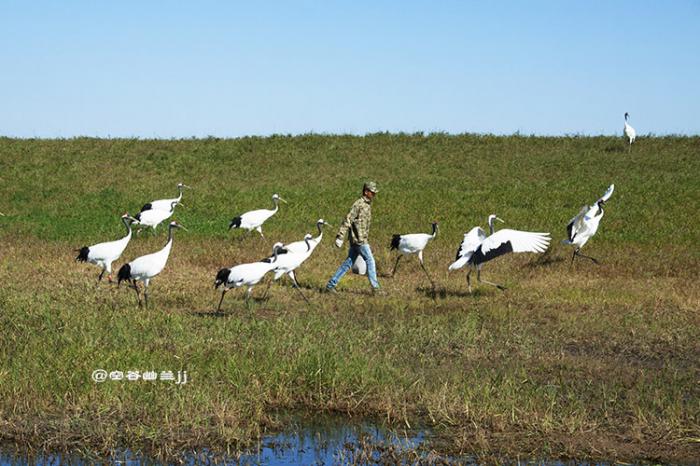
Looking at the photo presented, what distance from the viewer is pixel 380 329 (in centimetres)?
1247

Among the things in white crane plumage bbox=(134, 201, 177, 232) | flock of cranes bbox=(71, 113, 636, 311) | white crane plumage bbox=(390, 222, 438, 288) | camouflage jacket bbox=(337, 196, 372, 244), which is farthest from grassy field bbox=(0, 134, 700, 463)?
camouflage jacket bbox=(337, 196, 372, 244)

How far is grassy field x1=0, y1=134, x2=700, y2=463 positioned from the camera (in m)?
8.31

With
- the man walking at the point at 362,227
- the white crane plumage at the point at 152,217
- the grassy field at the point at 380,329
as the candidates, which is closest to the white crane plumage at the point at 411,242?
the grassy field at the point at 380,329

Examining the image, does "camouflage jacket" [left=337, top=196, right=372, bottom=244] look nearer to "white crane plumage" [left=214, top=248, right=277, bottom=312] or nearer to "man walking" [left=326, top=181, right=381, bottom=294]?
"man walking" [left=326, top=181, right=381, bottom=294]

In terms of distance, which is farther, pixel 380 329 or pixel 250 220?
pixel 250 220

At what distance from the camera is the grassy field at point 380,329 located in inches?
327

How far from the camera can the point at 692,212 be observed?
80.1 ft

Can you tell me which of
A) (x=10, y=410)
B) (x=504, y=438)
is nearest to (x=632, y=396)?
(x=504, y=438)

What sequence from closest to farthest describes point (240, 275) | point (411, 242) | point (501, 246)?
1. point (240, 275)
2. point (501, 246)
3. point (411, 242)

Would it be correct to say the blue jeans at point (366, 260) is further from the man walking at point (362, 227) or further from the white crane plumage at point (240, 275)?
the white crane plumage at point (240, 275)

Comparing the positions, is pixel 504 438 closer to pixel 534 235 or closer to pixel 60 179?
pixel 534 235

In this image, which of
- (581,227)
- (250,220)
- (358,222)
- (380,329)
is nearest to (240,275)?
(380,329)

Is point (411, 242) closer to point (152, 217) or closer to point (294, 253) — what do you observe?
point (294, 253)

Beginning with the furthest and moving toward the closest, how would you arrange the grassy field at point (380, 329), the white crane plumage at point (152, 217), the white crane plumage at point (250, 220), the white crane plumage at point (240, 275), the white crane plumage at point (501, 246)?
the white crane plumage at point (152, 217)
the white crane plumage at point (250, 220)
the white crane plumage at point (501, 246)
the white crane plumage at point (240, 275)
the grassy field at point (380, 329)
